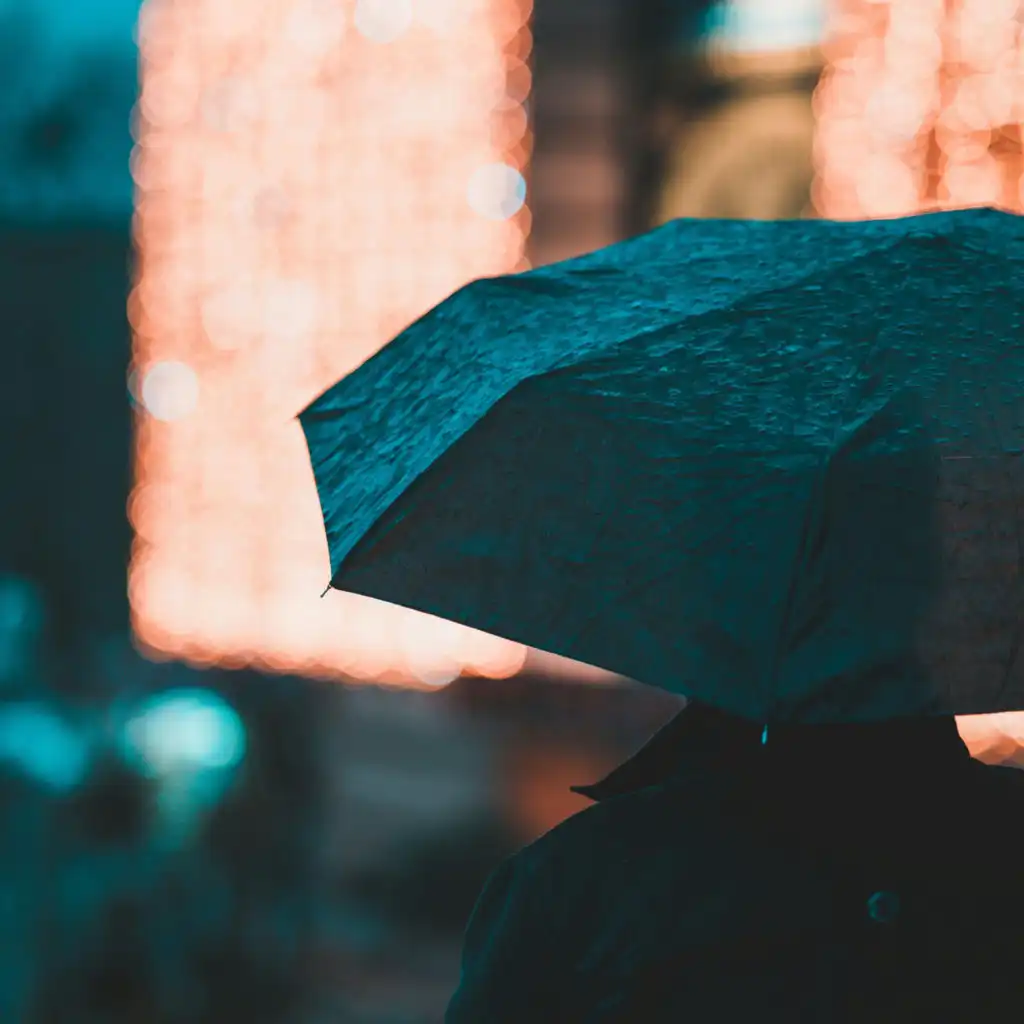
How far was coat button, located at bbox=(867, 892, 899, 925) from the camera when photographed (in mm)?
1231

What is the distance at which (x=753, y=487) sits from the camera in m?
1.34

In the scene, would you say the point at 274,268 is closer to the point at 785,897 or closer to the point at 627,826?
the point at 627,826

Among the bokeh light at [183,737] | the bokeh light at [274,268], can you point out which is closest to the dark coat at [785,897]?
the bokeh light at [183,737]

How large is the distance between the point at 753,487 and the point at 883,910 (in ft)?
1.28

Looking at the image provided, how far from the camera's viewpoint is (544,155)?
559 centimetres

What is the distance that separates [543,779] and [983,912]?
4.44m

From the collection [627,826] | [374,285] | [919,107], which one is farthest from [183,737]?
[627,826]

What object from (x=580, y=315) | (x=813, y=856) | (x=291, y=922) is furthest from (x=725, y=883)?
(x=291, y=922)

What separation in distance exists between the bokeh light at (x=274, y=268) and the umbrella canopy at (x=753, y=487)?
391 cm

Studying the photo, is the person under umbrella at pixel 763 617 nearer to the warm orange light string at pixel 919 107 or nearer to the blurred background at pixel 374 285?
the warm orange light string at pixel 919 107

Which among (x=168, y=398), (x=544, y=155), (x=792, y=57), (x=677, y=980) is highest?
(x=792, y=57)

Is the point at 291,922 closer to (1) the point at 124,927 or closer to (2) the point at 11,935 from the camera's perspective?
(1) the point at 124,927

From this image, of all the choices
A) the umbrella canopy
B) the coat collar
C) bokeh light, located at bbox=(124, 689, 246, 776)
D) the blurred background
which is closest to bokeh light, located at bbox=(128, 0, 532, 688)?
the blurred background

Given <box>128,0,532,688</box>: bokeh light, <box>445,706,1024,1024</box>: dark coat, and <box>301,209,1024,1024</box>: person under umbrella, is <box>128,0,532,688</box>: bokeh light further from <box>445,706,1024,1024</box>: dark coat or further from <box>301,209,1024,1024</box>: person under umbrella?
<box>445,706,1024,1024</box>: dark coat
